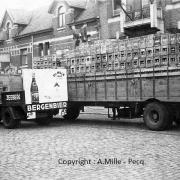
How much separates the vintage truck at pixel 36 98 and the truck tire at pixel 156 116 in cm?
380

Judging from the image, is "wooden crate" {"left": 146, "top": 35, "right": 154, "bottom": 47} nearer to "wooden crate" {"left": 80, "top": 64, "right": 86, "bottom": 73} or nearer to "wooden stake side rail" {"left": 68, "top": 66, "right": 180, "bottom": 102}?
"wooden stake side rail" {"left": 68, "top": 66, "right": 180, "bottom": 102}

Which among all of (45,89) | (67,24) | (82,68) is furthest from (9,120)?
(67,24)

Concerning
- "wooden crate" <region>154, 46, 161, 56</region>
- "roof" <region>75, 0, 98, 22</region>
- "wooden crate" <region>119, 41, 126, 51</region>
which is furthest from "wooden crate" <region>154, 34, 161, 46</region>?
"roof" <region>75, 0, 98, 22</region>

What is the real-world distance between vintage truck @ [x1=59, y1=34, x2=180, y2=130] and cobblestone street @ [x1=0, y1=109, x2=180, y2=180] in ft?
3.32

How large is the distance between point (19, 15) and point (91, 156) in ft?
103

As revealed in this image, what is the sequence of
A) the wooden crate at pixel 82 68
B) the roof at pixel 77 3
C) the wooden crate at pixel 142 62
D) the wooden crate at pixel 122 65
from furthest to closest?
1. the roof at pixel 77 3
2. the wooden crate at pixel 82 68
3. the wooden crate at pixel 122 65
4. the wooden crate at pixel 142 62

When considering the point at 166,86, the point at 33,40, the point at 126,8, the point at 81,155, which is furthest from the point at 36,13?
the point at 81,155

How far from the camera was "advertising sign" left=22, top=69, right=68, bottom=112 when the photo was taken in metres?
12.9

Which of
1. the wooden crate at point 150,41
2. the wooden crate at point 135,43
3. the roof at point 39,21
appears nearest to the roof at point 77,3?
the roof at point 39,21

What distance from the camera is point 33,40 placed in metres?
33.0

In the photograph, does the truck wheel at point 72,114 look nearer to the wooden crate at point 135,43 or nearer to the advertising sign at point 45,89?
the advertising sign at point 45,89

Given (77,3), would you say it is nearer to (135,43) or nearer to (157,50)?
(135,43)

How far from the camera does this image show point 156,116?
11.5 meters

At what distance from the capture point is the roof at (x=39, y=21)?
32.4 m
